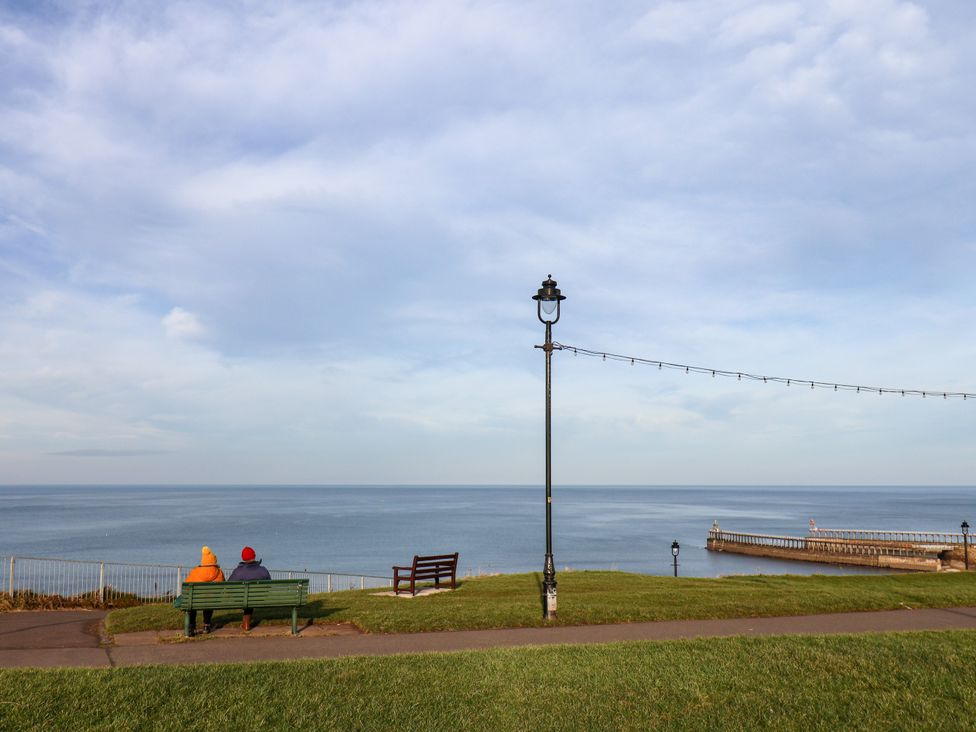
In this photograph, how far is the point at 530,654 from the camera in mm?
9844

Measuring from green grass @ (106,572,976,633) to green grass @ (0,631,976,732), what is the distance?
10.4 ft

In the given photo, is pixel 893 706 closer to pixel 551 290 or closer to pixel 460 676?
pixel 460 676

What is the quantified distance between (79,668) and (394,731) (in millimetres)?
4572

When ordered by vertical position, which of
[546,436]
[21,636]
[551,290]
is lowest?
[21,636]

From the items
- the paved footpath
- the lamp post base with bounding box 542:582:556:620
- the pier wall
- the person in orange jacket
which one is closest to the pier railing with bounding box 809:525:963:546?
the pier wall

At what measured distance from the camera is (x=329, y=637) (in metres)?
11.8

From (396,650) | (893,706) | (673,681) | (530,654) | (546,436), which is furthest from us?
(546,436)

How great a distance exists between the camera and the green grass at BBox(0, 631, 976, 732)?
7.13 m

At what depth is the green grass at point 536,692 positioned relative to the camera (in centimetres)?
713

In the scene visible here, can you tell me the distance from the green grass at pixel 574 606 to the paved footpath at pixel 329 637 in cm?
50

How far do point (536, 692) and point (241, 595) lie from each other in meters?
5.87

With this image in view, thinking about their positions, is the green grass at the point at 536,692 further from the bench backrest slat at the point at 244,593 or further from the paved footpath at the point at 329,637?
the bench backrest slat at the point at 244,593

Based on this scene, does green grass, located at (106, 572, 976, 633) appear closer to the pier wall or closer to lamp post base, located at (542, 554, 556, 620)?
lamp post base, located at (542, 554, 556, 620)

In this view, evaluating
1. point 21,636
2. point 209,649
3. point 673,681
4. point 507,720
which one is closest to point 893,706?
point 673,681
